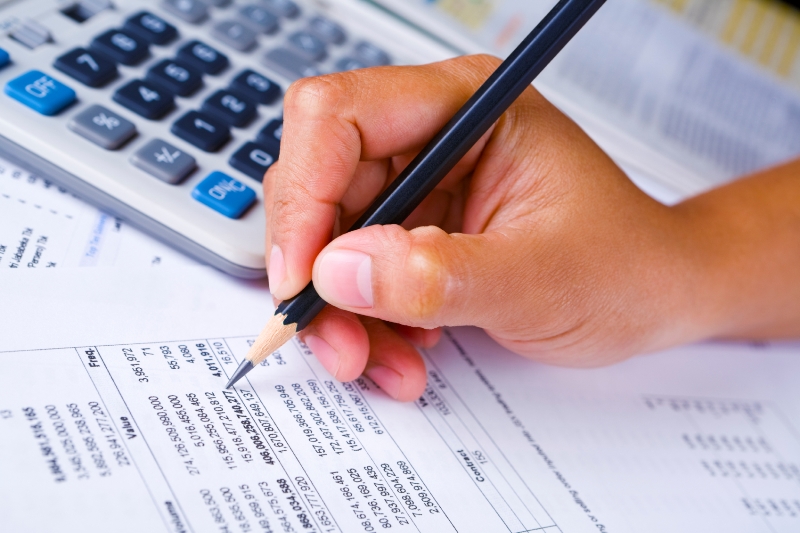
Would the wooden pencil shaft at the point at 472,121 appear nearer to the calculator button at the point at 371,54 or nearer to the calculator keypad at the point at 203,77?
the calculator keypad at the point at 203,77

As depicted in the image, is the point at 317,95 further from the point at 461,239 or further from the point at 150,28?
the point at 150,28

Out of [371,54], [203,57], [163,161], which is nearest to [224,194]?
[163,161]

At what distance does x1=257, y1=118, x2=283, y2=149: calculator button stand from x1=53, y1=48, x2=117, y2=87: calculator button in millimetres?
103

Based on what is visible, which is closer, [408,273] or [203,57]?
[408,273]

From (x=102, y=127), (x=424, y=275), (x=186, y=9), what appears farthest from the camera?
(x=186, y=9)

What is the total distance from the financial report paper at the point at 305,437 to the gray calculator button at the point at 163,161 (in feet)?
0.20

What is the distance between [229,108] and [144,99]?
56 mm

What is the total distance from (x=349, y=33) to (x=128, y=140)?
0.28 m

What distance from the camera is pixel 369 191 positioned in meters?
0.43

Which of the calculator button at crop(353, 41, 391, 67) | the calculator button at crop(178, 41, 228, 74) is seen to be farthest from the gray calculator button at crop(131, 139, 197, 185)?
the calculator button at crop(353, 41, 391, 67)

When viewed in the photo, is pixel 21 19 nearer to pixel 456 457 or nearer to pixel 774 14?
pixel 456 457

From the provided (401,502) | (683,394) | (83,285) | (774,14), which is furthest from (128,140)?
(774,14)

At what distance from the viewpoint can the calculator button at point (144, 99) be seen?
1.46 feet

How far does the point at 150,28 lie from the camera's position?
505mm
